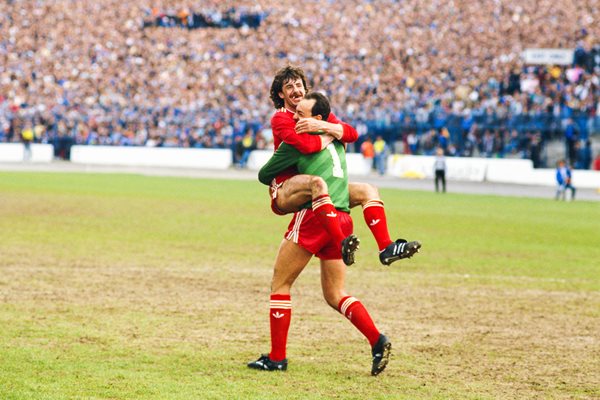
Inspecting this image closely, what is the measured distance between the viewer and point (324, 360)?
830cm

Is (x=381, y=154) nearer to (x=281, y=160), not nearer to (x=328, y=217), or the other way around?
(x=281, y=160)

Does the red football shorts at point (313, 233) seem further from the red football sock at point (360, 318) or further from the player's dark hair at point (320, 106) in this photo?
the player's dark hair at point (320, 106)

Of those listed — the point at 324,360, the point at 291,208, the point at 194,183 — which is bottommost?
the point at 194,183

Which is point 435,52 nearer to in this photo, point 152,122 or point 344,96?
point 344,96

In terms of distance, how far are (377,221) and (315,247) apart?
1.61 ft

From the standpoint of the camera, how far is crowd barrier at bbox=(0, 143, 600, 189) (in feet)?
136

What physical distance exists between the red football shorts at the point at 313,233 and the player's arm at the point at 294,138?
484 mm

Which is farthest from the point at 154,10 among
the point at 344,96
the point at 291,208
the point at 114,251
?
the point at 291,208

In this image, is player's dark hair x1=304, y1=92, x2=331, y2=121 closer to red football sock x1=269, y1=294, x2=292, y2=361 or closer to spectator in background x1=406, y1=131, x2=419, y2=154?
red football sock x1=269, y1=294, x2=292, y2=361

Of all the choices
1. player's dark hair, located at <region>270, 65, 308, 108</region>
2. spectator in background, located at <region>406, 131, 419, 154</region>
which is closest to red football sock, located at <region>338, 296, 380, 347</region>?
player's dark hair, located at <region>270, 65, 308, 108</region>

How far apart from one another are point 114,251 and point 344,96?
113 feet

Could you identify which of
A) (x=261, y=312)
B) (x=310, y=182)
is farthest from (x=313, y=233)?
(x=261, y=312)

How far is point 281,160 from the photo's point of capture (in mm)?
7531

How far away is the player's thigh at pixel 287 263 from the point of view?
762 centimetres
